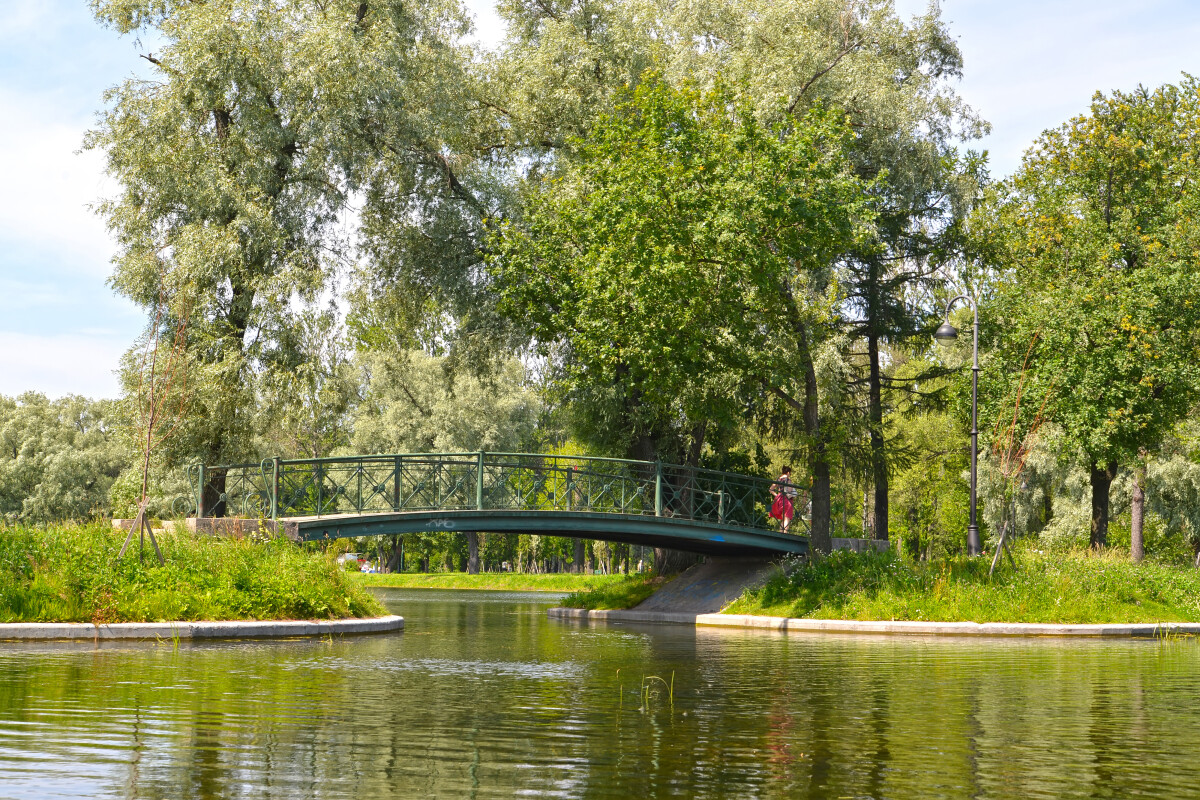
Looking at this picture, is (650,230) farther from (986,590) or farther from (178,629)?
(178,629)

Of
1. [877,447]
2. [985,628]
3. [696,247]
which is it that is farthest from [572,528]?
[877,447]

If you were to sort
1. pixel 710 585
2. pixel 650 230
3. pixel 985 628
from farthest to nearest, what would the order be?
pixel 710 585
pixel 650 230
pixel 985 628

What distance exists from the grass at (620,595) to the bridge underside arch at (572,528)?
1327mm

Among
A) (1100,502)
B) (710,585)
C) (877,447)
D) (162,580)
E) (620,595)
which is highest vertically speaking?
(877,447)

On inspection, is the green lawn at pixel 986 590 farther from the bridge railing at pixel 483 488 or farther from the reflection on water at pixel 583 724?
the reflection on water at pixel 583 724

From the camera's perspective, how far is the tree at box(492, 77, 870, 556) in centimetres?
2506

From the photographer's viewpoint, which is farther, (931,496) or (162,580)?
(931,496)

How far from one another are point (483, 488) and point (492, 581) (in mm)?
42902

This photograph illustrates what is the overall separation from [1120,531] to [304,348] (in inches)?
1529

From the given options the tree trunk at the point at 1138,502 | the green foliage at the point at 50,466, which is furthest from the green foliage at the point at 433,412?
the tree trunk at the point at 1138,502

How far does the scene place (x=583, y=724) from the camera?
9633 millimetres

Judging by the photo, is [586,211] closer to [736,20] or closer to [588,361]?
[588,361]

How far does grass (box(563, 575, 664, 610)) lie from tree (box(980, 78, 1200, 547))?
11.1 m

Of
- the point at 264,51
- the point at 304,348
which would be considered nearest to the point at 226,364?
the point at 304,348
